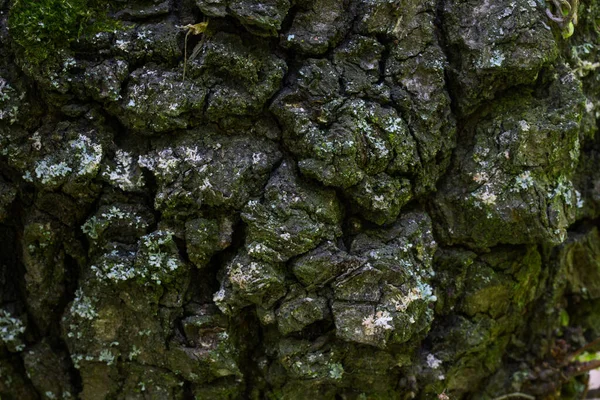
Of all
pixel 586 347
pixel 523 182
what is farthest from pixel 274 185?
pixel 586 347

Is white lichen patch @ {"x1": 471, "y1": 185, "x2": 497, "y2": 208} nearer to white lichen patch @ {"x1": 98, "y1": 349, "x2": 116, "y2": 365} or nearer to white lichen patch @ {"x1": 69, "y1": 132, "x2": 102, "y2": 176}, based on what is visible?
white lichen patch @ {"x1": 69, "y1": 132, "x2": 102, "y2": 176}

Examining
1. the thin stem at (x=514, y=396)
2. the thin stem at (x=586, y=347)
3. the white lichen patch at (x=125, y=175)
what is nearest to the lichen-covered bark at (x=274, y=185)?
the white lichen patch at (x=125, y=175)

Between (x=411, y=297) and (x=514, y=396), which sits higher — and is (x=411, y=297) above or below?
above

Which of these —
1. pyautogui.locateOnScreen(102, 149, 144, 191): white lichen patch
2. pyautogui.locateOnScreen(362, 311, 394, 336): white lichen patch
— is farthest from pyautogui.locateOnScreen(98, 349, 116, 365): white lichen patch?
pyautogui.locateOnScreen(362, 311, 394, 336): white lichen patch

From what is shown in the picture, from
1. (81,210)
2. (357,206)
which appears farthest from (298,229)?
(81,210)

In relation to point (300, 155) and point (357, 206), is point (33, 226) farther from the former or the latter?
point (357, 206)

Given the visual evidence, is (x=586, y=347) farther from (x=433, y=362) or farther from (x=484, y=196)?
(x=484, y=196)

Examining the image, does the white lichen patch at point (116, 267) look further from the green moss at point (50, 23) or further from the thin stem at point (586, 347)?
the thin stem at point (586, 347)
